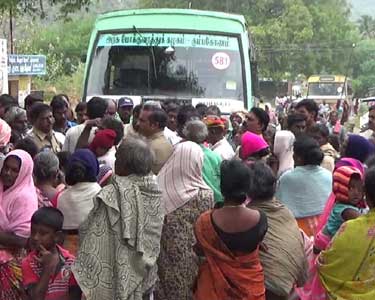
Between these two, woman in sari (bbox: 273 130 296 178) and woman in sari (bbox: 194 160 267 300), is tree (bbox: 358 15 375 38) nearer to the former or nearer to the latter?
woman in sari (bbox: 273 130 296 178)

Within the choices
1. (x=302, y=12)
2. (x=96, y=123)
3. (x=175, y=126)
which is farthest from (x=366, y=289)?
(x=302, y=12)

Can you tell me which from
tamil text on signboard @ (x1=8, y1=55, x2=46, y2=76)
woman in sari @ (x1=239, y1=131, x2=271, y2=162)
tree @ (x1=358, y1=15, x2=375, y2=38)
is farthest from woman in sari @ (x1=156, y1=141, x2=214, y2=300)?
tree @ (x1=358, y1=15, x2=375, y2=38)

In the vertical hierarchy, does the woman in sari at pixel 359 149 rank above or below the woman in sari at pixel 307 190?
above

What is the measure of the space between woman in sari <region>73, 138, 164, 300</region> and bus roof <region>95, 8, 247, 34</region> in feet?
27.1

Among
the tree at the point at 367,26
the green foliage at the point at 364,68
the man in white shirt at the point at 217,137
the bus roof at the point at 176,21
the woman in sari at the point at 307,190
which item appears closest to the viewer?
the woman in sari at the point at 307,190

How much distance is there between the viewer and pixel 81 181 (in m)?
5.05

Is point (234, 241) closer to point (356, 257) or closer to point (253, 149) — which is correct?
point (356, 257)

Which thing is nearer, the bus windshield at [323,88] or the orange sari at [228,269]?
the orange sari at [228,269]

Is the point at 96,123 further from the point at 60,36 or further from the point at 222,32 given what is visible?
the point at 60,36

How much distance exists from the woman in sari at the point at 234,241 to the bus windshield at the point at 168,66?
7889 millimetres

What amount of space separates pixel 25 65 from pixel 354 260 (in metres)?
19.1

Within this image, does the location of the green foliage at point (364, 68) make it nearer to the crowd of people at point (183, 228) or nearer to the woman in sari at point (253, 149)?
the woman in sari at point (253, 149)

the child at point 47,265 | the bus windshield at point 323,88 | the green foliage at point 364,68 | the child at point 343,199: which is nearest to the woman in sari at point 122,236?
the child at point 47,265

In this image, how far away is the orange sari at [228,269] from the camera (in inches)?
174
